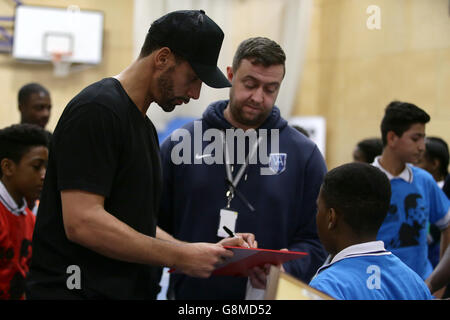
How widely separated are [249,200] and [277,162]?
0.18 meters

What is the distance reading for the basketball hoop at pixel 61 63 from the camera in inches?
231

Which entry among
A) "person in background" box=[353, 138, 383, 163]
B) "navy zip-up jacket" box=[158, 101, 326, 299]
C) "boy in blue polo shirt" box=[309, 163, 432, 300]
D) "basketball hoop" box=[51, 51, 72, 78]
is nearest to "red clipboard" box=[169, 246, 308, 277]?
"boy in blue polo shirt" box=[309, 163, 432, 300]

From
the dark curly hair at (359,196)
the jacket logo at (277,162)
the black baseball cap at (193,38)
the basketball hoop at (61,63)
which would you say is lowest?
the dark curly hair at (359,196)

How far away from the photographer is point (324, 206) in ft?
5.13

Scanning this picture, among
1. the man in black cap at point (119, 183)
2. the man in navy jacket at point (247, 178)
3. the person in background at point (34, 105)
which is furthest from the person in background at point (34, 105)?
the man in black cap at point (119, 183)

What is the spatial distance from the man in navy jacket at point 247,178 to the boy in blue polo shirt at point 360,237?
0.41m

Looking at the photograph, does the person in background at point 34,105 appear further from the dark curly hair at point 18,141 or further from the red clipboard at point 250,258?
the red clipboard at point 250,258

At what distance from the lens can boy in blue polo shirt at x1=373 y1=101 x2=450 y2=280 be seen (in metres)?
2.45

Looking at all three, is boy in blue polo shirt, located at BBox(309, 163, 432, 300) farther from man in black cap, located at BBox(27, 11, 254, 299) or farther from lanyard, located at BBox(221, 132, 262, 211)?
lanyard, located at BBox(221, 132, 262, 211)

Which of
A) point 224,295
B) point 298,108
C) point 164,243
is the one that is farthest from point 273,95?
point 298,108

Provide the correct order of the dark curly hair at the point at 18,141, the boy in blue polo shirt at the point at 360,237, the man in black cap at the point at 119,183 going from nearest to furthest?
the man in black cap at the point at 119,183, the boy in blue polo shirt at the point at 360,237, the dark curly hair at the point at 18,141

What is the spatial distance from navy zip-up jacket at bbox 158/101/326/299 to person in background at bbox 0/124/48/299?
644 mm

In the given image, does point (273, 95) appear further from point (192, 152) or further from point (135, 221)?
A: point (135, 221)

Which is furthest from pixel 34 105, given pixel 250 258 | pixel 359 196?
pixel 359 196
